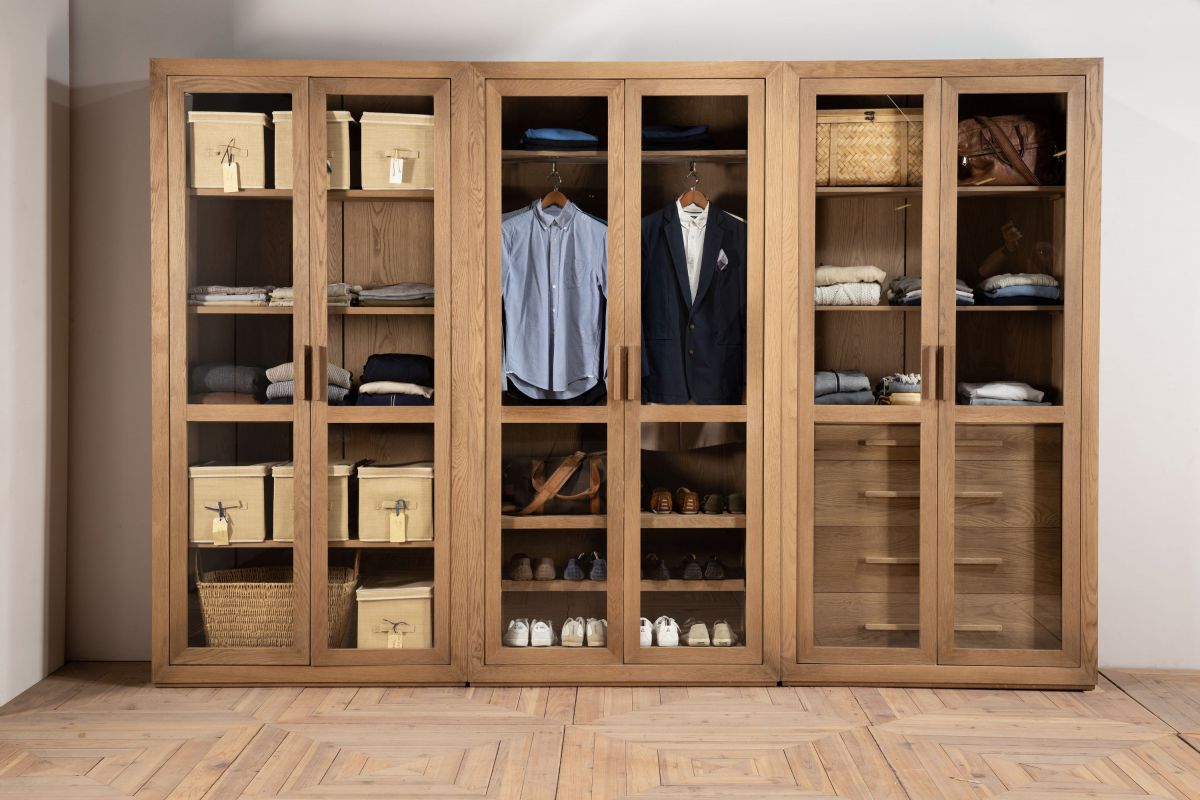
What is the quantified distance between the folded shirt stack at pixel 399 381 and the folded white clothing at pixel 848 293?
1.29 m

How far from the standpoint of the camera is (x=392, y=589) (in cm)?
325

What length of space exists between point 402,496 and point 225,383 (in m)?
0.68

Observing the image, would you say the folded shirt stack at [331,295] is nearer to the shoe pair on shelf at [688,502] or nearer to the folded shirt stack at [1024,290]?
the shoe pair on shelf at [688,502]

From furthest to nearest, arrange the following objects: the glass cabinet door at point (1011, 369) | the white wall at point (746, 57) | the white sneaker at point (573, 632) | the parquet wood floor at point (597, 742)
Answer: the white wall at point (746, 57) → the white sneaker at point (573, 632) → the glass cabinet door at point (1011, 369) → the parquet wood floor at point (597, 742)

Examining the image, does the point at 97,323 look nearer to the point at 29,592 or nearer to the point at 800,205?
the point at 29,592

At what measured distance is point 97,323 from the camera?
3576 millimetres

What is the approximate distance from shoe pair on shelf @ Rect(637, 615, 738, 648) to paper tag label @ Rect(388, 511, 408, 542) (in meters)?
0.83

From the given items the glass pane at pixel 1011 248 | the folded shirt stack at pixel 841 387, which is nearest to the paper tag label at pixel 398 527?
the folded shirt stack at pixel 841 387

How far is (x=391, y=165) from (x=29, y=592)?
1.88 m

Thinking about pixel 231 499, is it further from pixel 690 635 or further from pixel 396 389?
pixel 690 635

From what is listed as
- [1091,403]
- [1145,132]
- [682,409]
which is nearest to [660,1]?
[682,409]

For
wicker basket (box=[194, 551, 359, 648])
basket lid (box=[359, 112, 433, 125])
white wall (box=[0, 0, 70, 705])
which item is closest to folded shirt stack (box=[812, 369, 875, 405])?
basket lid (box=[359, 112, 433, 125])

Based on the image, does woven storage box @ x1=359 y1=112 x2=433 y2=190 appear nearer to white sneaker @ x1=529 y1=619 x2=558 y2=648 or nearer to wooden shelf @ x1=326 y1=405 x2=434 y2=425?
wooden shelf @ x1=326 y1=405 x2=434 y2=425

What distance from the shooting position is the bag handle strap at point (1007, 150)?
3.16 m
